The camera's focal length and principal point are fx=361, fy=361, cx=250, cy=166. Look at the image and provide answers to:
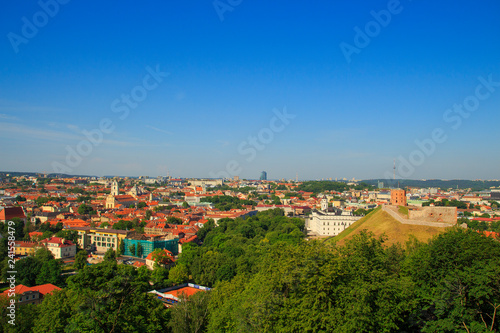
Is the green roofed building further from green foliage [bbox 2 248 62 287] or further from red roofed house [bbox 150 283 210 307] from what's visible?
red roofed house [bbox 150 283 210 307]

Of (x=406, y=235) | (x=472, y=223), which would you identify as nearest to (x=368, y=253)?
(x=406, y=235)

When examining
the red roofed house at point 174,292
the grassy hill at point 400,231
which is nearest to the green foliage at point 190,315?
the red roofed house at point 174,292

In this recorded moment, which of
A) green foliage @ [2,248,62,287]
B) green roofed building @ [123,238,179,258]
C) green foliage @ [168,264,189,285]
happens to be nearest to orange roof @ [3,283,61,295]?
green foliage @ [2,248,62,287]

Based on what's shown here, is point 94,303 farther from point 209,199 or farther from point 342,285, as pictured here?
point 209,199

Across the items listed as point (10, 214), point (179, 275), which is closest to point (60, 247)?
point (179, 275)

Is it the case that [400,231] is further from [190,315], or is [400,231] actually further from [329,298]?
[329,298]

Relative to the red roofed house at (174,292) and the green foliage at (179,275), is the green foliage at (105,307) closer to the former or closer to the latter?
the red roofed house at (174,292)

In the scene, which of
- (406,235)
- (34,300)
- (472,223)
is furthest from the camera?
(472,223)
